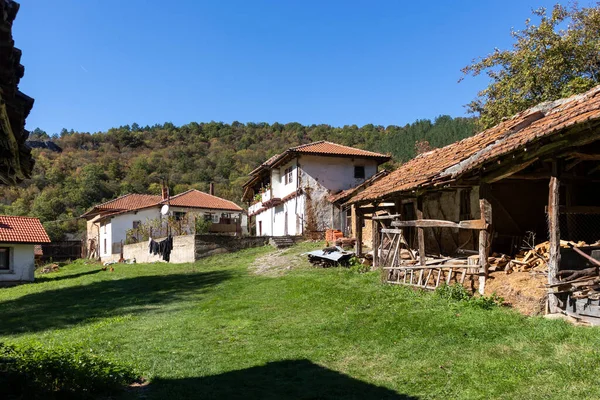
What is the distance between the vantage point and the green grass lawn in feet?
20.2

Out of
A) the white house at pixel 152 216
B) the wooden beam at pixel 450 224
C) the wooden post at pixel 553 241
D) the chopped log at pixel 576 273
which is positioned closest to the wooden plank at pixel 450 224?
the wooden beam at pixel 450 224

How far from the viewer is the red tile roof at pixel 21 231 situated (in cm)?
2628

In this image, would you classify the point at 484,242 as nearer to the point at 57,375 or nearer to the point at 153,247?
the point at 57,375

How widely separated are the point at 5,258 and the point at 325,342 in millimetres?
25054

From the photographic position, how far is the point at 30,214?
184 feet

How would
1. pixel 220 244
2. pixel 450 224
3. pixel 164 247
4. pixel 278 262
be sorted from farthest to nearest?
1. pixel 164 247
2. pixel 220 244
3. pixel 278 262
4. pixel 450 224

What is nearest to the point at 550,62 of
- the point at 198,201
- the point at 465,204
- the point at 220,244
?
the point at 465,204

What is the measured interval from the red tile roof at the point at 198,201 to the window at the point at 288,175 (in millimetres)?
10312

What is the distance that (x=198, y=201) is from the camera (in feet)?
134

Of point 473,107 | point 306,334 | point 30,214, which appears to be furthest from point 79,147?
point 306,334

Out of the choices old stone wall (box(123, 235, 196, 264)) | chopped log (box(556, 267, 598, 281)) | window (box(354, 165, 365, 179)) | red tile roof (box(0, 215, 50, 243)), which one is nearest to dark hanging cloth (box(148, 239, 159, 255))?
old stone wall (box(123, 235, 196, 264))

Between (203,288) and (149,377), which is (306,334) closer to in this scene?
(149,377)

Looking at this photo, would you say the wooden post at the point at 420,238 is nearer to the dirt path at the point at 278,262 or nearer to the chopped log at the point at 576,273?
the chopped log at the point at 576,273

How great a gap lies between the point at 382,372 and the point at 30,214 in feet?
196
